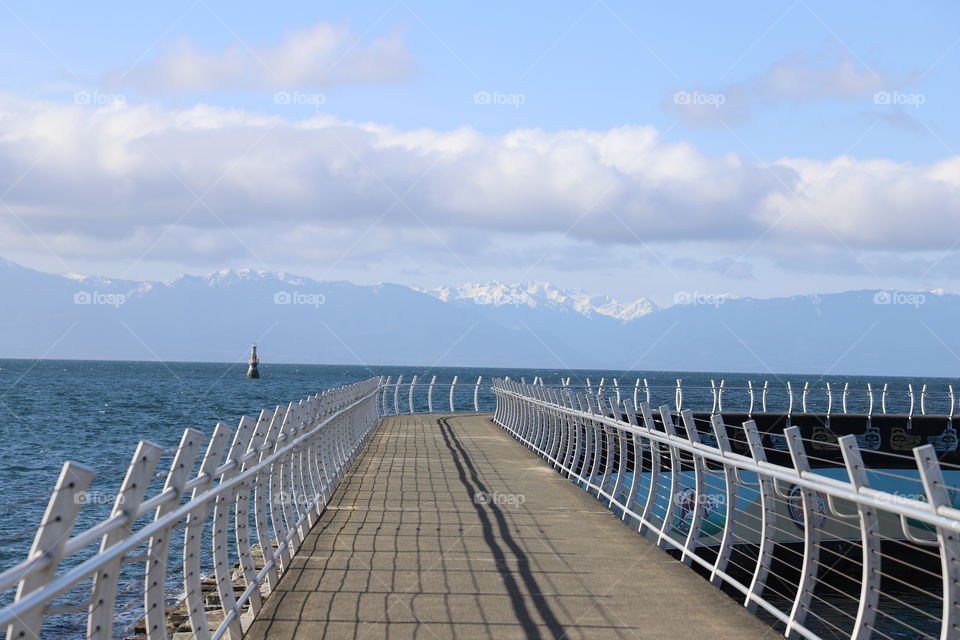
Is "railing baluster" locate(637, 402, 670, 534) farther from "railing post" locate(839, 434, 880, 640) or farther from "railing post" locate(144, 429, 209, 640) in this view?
"railing post" locate(144, 429, 209, 640)

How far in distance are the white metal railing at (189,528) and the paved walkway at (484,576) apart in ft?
1.20

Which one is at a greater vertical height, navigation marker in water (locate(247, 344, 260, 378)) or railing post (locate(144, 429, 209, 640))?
navigation marker in water (locate(247, 344, 260, 378))

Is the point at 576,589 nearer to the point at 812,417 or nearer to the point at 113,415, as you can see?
the point at 812,417

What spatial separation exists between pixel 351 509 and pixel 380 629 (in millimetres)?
6161

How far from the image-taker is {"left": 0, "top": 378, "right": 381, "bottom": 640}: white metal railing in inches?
138

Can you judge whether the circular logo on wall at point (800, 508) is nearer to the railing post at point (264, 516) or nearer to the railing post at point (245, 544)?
the railing post at point (245, 544)

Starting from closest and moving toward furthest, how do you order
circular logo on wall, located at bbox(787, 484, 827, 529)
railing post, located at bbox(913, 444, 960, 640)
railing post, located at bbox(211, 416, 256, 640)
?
1. railing post, located at bbox(913, 444, 960, 640)
2. railing post, located at bbox(211, 416, 256, 640)
3. circular logo on wall, located at bbox(787, 484, 827, 529)

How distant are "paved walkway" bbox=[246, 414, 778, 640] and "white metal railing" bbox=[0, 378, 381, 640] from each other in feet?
1.20

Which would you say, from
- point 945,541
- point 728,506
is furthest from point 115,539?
point 728,506

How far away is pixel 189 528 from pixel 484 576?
330 centimetres

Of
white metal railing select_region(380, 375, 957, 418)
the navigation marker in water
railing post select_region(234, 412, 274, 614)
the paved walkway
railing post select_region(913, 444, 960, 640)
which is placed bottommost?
the paved walkway

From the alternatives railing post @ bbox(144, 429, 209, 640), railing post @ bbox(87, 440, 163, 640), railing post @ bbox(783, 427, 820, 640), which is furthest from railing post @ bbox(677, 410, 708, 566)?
railing post @ bbox(87, 440, 163, 640)

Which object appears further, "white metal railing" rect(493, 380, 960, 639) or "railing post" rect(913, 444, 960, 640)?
"white metal railing" rect(493, 380, 960, 639)

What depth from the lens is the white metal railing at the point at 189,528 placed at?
3.50 meters
